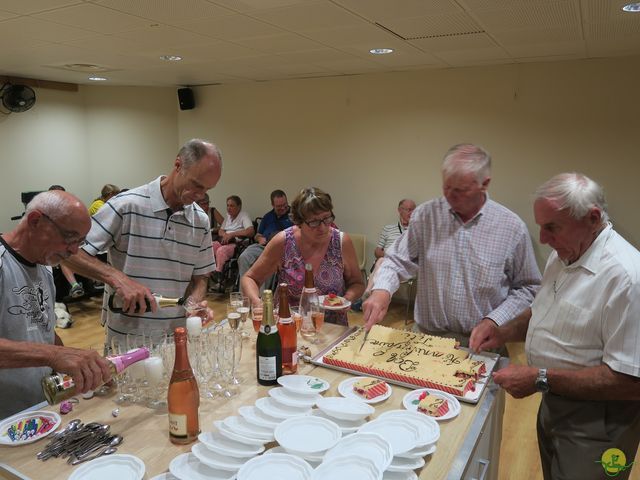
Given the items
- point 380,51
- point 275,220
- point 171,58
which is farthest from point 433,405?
point 275,220

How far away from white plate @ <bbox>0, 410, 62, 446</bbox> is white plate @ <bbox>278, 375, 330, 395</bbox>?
670mm

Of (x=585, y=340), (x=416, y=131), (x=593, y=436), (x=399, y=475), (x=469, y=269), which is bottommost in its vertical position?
(x=593, y=436)

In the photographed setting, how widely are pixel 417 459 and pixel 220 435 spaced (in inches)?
20.8

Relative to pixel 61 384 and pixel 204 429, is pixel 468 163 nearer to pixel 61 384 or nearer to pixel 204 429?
pixel 204 429

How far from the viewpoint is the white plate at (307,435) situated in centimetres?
128

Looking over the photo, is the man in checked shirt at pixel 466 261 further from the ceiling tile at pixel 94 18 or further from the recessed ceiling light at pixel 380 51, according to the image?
the recessed ceiling light at pixel 380 51

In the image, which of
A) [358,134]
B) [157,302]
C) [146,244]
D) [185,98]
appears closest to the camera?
[157,302]

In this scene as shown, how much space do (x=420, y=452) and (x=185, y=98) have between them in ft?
22.6

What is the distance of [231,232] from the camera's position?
22.0 feet

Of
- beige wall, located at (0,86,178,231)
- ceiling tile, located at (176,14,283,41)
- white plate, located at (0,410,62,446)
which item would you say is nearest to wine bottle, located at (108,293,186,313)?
white plate, located at (0,410,62,446)

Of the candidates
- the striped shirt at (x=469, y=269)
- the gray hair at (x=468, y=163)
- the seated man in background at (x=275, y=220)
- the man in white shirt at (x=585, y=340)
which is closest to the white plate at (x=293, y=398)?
the man in white shirt at (x=585, y=340)

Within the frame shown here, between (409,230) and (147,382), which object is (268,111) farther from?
(147,382)

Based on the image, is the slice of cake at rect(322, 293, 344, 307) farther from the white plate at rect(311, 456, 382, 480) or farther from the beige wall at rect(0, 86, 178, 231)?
the beige wall at rect(0, 86, 178, 231)

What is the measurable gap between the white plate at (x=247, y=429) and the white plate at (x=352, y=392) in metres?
0.31
